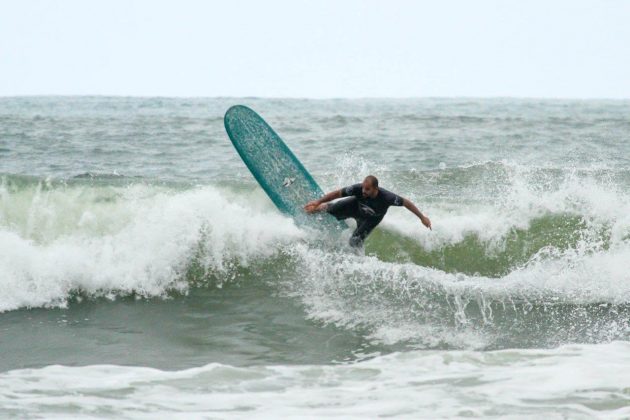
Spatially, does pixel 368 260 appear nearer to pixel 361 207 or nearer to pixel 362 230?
pixel 362 230

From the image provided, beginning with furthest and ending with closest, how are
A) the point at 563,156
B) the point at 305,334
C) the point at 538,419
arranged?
the point at 563,156
the point at 305,334
the point at 538,419

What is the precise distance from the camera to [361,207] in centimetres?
884

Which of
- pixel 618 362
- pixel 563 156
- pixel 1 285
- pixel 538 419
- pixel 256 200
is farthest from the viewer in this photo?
pixel 563 156

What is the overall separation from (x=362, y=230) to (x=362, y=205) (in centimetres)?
38

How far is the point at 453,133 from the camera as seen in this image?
78.6 feet

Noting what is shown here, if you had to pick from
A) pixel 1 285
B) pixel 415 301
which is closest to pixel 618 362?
pixel 415 301

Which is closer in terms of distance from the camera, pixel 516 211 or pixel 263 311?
pixel 263 311

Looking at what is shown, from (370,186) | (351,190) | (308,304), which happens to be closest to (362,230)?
(351,190)

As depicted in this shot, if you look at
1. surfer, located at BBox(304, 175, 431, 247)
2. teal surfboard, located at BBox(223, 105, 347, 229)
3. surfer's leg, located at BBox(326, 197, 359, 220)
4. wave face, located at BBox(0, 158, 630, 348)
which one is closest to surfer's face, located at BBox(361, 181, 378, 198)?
surfer, located at BBox(304, 175, 431, 247)

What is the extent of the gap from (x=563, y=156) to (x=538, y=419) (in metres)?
15.1

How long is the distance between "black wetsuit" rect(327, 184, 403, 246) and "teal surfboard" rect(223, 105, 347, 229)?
938mm

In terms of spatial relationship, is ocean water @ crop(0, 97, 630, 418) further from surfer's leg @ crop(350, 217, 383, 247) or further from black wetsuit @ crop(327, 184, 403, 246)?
black wetsuit @ crop(327, 184, 403, 246)

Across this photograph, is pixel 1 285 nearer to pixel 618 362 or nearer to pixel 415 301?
pixel 415 301

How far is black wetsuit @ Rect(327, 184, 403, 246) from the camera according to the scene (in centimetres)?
869
